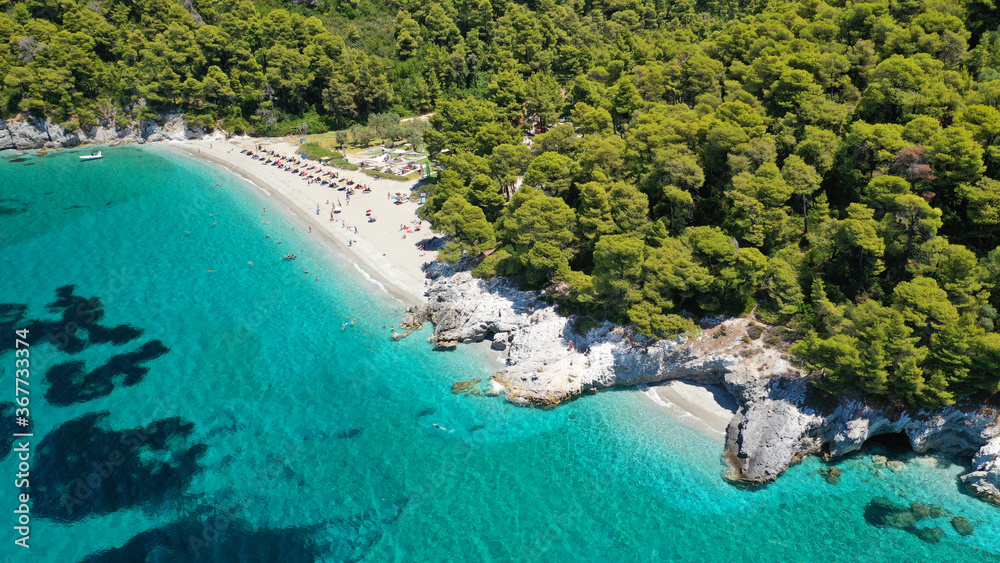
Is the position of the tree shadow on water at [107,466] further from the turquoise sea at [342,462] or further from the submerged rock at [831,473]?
the submerged rock at [831,473]

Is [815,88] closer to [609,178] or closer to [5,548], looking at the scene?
[609,178]

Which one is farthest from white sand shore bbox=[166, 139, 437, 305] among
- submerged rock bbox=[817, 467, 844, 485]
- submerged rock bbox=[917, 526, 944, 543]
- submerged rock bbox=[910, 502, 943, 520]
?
submerged rock bbox=[917, 526, 944, 543]

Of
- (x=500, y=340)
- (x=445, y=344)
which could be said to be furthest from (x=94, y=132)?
(x=500, y=340)

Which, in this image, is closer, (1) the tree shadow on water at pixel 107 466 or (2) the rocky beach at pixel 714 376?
(2) the rocky beach at pixel 714 376

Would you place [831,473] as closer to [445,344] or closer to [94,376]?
[445,344]

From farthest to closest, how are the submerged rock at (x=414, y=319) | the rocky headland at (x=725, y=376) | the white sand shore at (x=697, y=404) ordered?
1. the submerged rock at (x=414, y=319)
2. the white sand shore at (x=697, y=404)
3. the rocky headland at (x=725, y=376)

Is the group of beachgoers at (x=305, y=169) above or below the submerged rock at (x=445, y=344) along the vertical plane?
above

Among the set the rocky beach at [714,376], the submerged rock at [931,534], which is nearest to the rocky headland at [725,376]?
the rocky beach at [714,376]
